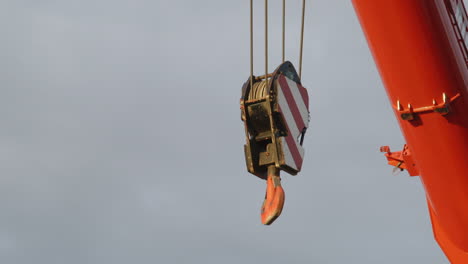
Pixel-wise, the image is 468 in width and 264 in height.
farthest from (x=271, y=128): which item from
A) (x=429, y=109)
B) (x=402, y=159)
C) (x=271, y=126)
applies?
(x=402, y=159)

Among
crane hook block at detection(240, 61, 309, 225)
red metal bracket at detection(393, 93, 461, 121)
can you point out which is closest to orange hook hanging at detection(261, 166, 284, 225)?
crane hook block at detection(240, 61, 309, 225)

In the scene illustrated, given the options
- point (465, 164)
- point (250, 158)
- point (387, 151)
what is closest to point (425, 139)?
point (465, 164)

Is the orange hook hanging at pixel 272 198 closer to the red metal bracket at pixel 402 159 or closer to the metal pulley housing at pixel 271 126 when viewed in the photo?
the metal pulley housing at pixel 271 126

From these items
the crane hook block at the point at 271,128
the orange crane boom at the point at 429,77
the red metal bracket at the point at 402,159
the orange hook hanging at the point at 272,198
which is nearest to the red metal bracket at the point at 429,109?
the orange crane boom at the point at 429,77

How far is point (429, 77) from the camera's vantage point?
4.83 m

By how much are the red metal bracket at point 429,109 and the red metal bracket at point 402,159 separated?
1235 millimetres

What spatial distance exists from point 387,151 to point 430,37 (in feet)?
8.17

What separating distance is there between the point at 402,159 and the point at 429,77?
1.98 m

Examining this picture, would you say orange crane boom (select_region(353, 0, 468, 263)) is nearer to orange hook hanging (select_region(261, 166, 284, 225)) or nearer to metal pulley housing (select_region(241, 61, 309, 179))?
metal pulley housing (select_region(241, 61, 309, 179))

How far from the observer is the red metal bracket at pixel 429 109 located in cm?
489

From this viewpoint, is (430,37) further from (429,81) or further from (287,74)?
(287,74)

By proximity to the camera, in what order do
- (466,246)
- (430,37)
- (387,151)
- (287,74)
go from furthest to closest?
(387,151)
(466,246)
(287,74)
(430,37)

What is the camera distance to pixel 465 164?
5211 millimetres

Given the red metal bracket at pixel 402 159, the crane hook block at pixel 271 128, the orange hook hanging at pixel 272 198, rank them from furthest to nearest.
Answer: the red metal bracket at pixel 402 159 → the crane hook block at pixel 271 128 → the orange hook hanging at pixel 272 198
